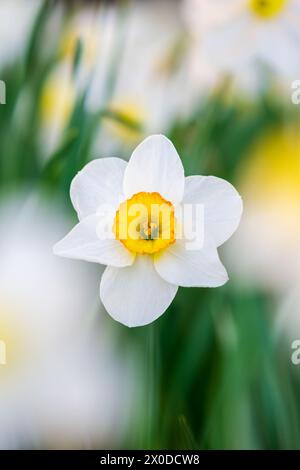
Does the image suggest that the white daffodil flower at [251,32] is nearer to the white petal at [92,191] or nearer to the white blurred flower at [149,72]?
the white blurred flower at [149,72]

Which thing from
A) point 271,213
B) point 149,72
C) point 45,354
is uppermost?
point 149,72

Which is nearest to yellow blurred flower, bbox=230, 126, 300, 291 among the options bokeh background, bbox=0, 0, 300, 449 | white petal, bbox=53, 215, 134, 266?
bokeh background, bbox=0, 0, 300, 449

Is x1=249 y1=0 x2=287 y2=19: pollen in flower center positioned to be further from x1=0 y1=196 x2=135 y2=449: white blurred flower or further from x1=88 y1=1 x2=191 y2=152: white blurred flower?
x1=0 y1=196 x2=135 y2=449: white blurred flower

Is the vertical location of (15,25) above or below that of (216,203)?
above

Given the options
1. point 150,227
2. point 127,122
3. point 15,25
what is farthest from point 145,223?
point 15,25

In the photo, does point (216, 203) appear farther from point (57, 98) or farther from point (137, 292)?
point (57, 98)

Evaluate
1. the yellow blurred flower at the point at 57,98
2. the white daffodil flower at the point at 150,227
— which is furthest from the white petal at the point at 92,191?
the yellow blurred flower at the point at 57,98
